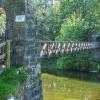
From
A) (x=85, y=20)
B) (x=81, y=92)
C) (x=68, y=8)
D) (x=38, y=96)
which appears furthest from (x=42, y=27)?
(x=38, y=96)

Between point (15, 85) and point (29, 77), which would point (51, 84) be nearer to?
point (29, 77)

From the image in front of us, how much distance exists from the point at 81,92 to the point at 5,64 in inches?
471

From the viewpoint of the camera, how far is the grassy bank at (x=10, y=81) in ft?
27.7

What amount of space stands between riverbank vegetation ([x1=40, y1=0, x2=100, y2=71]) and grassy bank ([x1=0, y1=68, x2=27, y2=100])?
21630 mm

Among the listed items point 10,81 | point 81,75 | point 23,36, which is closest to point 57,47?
point 23,36

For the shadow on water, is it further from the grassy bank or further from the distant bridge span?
the grassy bank

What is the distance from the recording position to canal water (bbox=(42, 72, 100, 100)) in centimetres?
2056

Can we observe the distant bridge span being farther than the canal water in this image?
No

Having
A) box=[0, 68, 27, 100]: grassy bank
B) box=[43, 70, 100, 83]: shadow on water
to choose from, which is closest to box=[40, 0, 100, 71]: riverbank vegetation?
box=[43, 70, 100, 83]: shadow on water

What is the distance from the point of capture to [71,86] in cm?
2392

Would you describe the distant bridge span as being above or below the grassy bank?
below

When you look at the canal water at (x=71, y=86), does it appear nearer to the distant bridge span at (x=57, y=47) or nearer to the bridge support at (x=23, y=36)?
the distant bridge span at (x=57, y=47)

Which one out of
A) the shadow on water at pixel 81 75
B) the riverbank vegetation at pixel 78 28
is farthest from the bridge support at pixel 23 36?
the riverbank vegetation at pixel 78 28

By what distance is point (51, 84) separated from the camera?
2438cm
